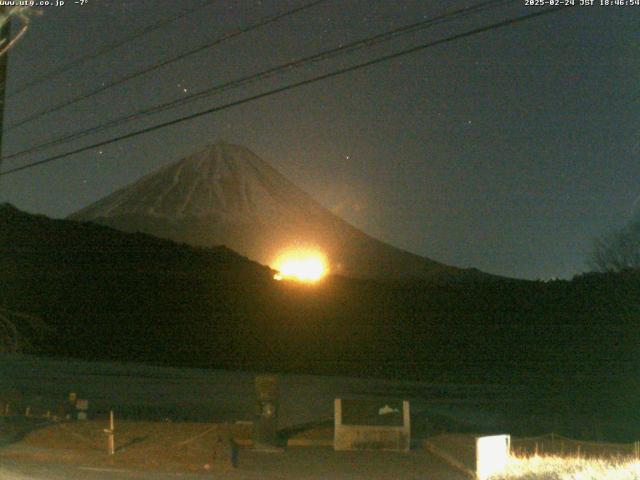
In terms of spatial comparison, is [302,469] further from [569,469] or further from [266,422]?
[569,469]

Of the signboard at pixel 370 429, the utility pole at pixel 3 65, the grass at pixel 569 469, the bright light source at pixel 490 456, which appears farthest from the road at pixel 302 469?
the utility pole at pixel 3 65

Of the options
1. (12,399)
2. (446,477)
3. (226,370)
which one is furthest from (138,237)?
(446,477)

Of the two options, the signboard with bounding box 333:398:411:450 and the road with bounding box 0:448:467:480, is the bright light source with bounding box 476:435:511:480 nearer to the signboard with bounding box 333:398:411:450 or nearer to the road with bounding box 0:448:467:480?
the road with bounding box 0:448:467:480

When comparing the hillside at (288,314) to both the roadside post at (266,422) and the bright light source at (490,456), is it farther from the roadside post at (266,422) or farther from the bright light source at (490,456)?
the bright light source at (490,456)

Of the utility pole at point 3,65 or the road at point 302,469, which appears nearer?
the road at point 302,469

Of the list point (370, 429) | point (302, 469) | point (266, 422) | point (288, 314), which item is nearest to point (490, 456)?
point (302, 469)

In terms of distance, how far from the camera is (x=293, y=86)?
12.2 m

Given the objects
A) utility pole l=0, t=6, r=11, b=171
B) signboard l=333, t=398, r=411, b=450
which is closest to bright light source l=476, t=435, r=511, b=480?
signboard l=333, t=398, r=411, b=450

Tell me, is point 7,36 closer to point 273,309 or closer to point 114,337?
point 114,337

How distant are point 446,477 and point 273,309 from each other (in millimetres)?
46290

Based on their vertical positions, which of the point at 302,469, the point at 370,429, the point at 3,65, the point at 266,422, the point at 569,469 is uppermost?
the point at 3,65

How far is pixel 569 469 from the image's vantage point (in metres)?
12.7

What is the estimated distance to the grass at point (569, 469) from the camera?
462 inches

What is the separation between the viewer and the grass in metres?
11.7
